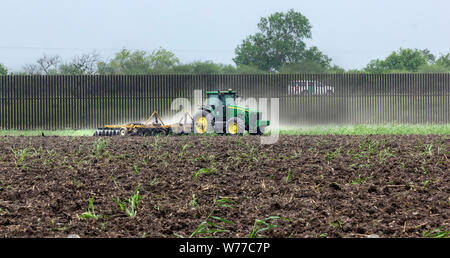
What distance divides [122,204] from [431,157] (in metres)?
5.43

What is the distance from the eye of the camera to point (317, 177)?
6980 millimetres

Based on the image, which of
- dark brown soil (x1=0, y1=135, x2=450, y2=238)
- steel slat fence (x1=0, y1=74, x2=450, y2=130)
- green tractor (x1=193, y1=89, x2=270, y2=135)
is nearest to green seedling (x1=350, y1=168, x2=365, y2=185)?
dark brown soil (x1=0, y1=135, x2=450, y2=238)

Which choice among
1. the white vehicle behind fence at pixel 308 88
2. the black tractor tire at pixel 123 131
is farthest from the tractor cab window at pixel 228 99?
the white vehicle behind fence at pixel 308 88

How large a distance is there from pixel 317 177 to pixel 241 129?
8609 millimetres

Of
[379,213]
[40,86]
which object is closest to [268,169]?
[379,213]

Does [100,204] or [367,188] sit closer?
[100,204]

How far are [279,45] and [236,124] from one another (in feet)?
108

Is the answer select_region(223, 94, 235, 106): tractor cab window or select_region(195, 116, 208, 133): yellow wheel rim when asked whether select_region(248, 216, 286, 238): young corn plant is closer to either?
select_region(195, 116, 208, 133): yellow wheel rim

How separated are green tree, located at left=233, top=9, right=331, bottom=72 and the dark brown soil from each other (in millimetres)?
38021

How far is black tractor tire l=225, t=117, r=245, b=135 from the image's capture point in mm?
15547

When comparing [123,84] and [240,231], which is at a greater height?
[123,84]
